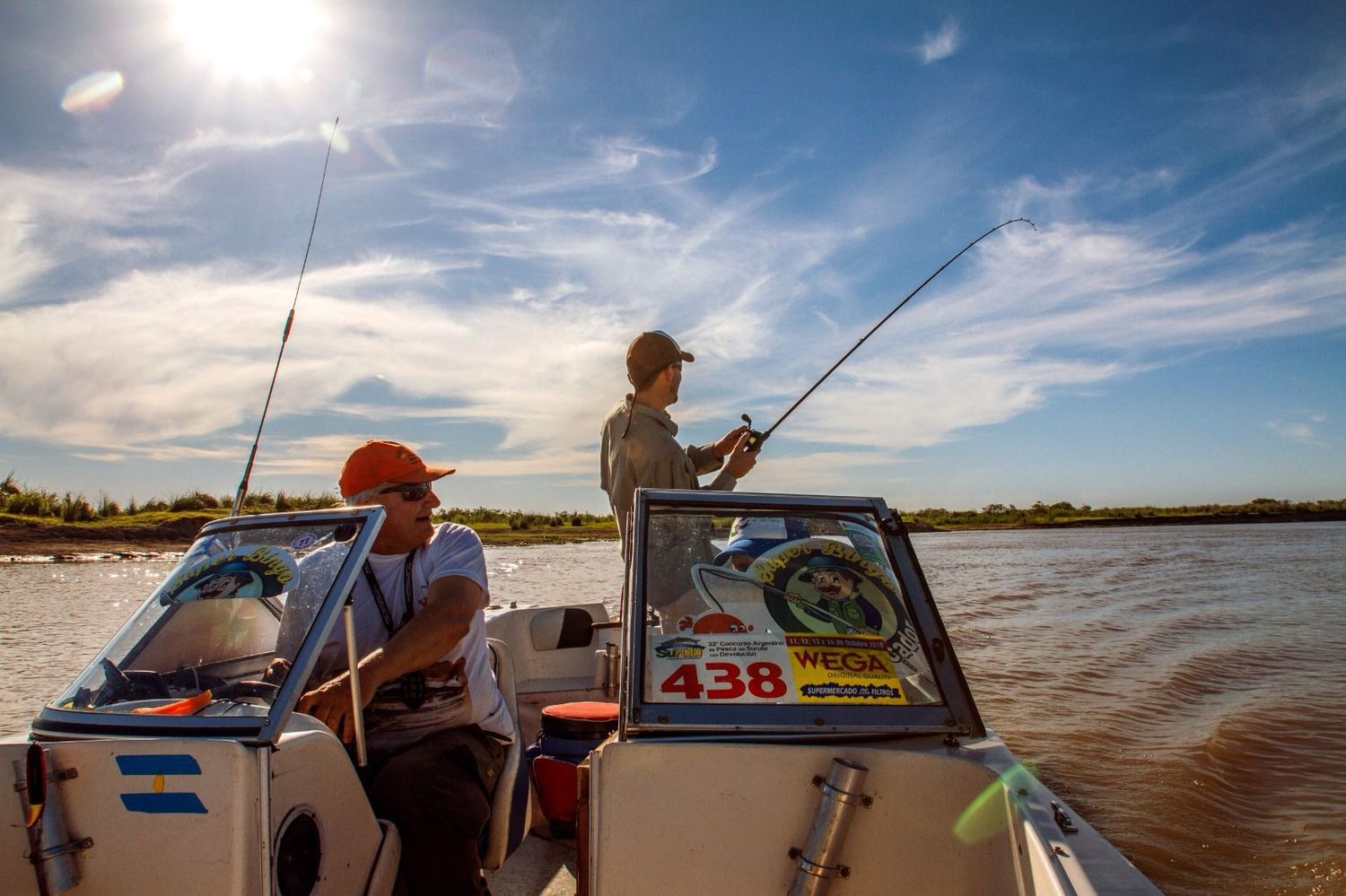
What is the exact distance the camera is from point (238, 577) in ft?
7.59

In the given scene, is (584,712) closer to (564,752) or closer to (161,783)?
(564,752)

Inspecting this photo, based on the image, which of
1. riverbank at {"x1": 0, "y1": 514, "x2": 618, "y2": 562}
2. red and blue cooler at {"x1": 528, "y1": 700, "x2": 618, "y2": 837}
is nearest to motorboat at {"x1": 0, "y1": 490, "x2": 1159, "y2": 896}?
red and blue cooler at {"x1": 528, "y1": 700, "x2": 618, "y2": 837}

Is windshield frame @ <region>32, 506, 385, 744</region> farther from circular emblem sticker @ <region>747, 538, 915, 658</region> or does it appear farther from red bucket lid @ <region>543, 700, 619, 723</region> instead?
red bucket lid @ <region>543, 700, 619, 723</region>

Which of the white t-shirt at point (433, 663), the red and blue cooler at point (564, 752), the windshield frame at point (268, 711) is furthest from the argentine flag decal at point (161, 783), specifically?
the red and blue cooler at point (564, 752)

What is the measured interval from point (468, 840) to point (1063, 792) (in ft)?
14.3

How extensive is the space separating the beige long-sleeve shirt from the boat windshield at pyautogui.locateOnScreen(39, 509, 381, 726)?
1.33 metres

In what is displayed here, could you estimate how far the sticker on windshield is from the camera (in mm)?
2268

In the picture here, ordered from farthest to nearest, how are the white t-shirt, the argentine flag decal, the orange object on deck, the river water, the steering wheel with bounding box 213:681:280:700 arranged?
the river water
the white t-shirt
the steering wheel with bounding box 213:681:280:700
the orange object on deck
the argentine flag decal

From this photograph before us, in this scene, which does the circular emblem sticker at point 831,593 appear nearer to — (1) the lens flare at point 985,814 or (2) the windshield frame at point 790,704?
(2) the windshield frame at point 790,704

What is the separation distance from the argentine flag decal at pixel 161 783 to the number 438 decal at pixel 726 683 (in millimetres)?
1045

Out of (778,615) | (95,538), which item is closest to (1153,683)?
(778,615)

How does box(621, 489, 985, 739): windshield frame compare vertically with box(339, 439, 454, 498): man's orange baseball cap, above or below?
below

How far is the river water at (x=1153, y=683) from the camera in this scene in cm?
464

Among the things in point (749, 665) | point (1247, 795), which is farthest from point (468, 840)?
point (1247, 795)
